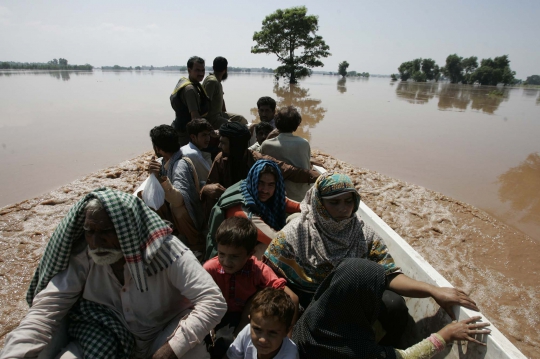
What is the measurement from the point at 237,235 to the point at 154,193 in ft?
3.01

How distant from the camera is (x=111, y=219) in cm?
126

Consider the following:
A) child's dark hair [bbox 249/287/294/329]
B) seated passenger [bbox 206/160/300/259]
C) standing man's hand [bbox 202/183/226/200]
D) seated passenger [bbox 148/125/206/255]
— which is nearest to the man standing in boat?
seated passenger [bbox 148/125/206/255]

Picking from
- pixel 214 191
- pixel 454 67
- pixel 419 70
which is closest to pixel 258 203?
pixel 214 191

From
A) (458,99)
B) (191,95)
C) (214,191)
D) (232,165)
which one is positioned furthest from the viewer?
(458,99)

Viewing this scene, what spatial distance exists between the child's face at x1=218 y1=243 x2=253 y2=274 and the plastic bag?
80 cm

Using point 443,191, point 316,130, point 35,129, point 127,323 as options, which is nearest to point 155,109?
point 35,129

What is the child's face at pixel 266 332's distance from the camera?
51.1 inches

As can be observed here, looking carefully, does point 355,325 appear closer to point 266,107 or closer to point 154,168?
point 154,168

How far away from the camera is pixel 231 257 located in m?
1.63

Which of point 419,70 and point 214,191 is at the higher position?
point 419,70

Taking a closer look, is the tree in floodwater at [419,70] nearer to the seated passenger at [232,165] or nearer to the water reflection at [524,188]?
the water reflection at [524,188]

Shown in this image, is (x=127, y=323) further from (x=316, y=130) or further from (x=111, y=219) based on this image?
(x=316, y=130)

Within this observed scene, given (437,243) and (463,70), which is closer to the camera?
(437,243)

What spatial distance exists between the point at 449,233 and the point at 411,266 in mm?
2974
